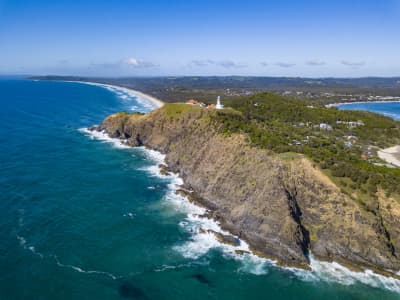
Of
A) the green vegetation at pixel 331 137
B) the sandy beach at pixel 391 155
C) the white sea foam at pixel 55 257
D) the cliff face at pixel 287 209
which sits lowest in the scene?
the white sea foam at pixel 55 257

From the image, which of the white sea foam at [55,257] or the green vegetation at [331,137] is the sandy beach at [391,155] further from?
the white sea foam at [55,257]

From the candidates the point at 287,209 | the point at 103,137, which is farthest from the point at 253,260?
the point at 103,137

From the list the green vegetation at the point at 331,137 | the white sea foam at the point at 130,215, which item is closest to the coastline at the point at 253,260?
the white sea foam at the point at 130,215

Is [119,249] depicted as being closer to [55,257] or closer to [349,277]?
[55,257]

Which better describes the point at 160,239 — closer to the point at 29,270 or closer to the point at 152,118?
the point at 29,270

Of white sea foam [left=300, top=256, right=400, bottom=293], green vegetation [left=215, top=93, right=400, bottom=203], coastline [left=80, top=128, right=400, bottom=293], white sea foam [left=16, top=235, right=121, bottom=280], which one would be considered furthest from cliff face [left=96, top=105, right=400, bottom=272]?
white sea foam [left=16, top=235, right=121, bottom=280]

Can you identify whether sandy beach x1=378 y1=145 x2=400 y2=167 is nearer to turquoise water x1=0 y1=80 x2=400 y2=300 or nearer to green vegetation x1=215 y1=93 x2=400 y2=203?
green vegetation x1=215 y1=93 x2=400 y2=203

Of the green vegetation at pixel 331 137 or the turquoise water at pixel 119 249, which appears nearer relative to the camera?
the turquoise water at pixel 119 249

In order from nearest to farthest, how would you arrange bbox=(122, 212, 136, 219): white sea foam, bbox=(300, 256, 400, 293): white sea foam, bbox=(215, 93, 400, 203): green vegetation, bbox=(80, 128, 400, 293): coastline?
1. bbox=(300, 256, 400, 293): white sea foam
2. bbox=(80, 128, 400, 293): coastline
3. bbox=(215, 93, 400, 203): green vegetation
4. bbox=(122, 212, 136, 219): white sea foam
